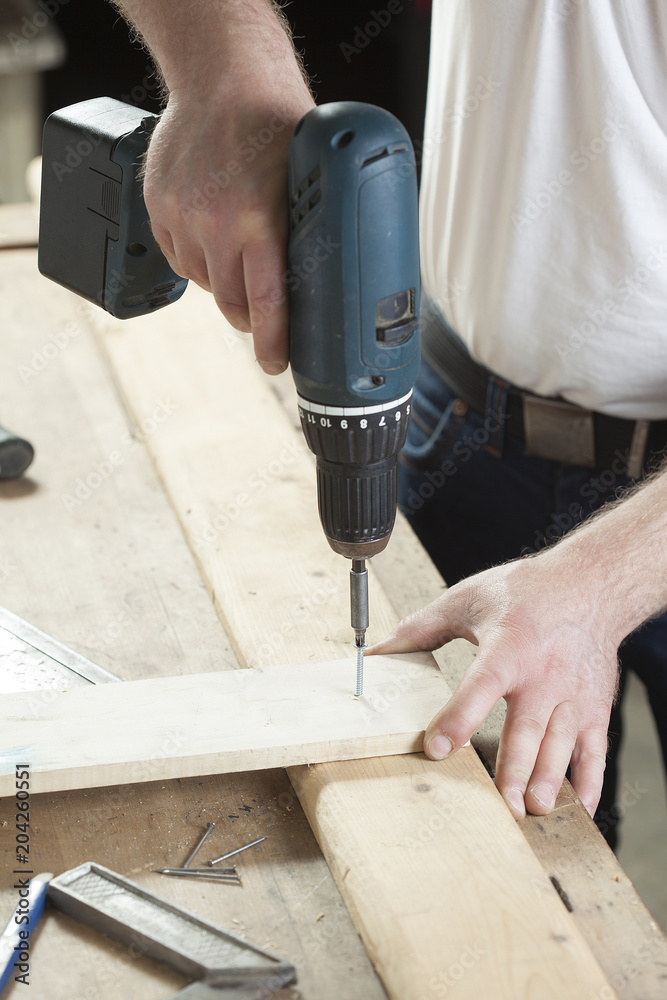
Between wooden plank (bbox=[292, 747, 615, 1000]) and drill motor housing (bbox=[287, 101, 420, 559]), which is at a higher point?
drill motor housing (bbox=[287, 101, 420, 559])

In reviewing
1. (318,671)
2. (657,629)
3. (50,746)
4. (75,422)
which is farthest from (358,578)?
(75,422)

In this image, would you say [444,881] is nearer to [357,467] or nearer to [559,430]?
[357,467]

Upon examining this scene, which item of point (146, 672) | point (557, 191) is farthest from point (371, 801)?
point (557, 191)

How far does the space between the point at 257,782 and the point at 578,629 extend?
40cm

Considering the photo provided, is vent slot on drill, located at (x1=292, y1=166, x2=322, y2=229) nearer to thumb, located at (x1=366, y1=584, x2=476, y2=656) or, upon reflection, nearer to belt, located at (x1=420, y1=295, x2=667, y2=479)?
thumb, located at (x1=366, y1=584, x2=476, y2=656)

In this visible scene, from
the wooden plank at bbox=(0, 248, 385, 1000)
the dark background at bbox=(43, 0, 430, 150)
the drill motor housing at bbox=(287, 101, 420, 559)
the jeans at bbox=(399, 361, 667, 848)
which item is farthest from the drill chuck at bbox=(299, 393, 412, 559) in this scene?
the dark background at bbox=(43, 0, 430, 150)

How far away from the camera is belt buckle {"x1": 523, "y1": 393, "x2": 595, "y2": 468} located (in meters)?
1.40

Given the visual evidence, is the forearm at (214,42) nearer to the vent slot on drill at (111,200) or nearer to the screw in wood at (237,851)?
the vent slot on drill at (111,200)

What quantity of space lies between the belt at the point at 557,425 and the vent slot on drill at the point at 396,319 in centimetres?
58

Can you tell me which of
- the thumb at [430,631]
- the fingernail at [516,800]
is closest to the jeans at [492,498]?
→ the thumb at [430,631]

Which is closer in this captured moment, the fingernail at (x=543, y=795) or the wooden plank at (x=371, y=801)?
the wooden plank at (x=371, y=801)

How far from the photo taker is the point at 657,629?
4.50ft

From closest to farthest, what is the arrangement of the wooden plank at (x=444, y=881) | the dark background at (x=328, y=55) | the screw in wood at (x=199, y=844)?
1. the wooden plank at (x=444, y=881)
2. the screw in wood at (x=199, y=844)
3. the dark background at (x=328, y=55)

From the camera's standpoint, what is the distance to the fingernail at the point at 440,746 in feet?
3.20
